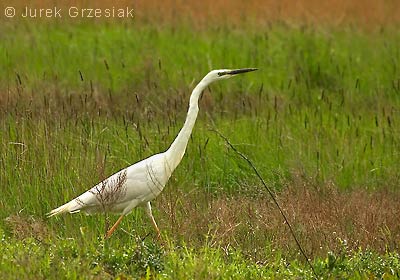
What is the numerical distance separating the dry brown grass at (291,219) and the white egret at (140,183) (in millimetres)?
190

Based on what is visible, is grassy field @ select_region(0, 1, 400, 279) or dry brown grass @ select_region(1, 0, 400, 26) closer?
grassy field @ select_region(0, 1, 400, 279)

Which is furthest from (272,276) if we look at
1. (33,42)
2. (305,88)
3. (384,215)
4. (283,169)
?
(33,42)

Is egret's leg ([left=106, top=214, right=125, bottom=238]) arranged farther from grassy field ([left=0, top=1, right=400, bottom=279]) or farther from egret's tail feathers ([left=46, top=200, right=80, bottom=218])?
egret's tail feathers ([left=46, top=200, right=80, bottom=218])

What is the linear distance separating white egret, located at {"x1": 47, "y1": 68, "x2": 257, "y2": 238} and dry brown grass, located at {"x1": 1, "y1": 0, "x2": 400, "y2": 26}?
19.7 feet

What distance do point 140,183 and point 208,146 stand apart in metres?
1.57

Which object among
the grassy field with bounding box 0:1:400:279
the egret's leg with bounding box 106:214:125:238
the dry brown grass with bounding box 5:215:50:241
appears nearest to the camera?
the grassy field with bounding box 0:1:400:279

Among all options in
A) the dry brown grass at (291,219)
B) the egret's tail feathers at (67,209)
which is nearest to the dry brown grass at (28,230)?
the egret's tail feathers at (67,209)

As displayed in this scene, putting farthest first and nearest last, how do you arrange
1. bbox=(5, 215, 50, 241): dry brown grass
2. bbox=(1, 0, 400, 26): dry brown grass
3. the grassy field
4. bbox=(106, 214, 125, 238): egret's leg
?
bbox=(1, 0, 400, 26): dry brown grass, bbox=(106, 214, 125, 238): egret's leg, bbox=(5, 215, 50, 241): dry brown grass, the grassy field

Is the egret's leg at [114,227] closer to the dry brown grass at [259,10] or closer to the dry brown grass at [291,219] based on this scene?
the dry brown grass at [291,219]

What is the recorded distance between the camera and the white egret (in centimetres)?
675

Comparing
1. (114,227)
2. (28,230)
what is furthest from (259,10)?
(28,230)

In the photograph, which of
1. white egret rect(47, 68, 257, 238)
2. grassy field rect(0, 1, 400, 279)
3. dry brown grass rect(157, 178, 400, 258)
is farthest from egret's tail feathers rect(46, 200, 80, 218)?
dry brown grass rect(157, 178, 400, 258)

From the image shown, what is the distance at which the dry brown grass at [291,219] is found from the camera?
6.70 meters

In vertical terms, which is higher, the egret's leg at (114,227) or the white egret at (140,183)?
the white egret at (140,183)
